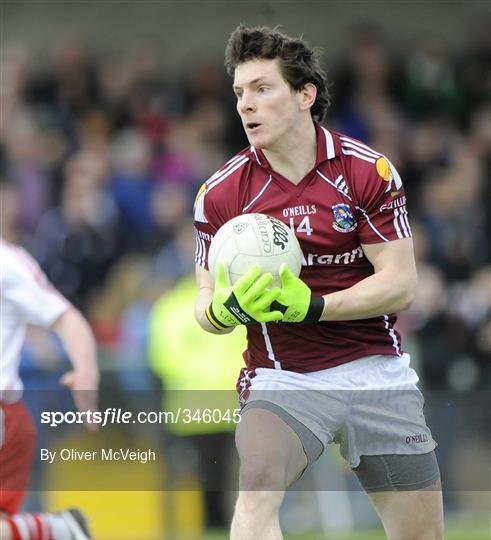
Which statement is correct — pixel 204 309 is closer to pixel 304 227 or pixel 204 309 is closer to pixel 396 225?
pixel 304 227

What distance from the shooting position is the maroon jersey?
194 inches

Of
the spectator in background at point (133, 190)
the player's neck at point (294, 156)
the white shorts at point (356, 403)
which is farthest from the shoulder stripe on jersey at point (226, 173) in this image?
the spectator in background at point (133, 190)

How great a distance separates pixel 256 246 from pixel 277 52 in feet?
2.98

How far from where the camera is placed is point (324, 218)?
16.1ft

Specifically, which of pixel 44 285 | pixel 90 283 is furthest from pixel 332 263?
pixel 90 283

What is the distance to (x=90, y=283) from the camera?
10.0m

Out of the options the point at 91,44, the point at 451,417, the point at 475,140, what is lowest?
the point at 451,417

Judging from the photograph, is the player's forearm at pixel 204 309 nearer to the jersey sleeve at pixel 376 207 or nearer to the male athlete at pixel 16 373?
the jersey sleeve at pixel 376 207

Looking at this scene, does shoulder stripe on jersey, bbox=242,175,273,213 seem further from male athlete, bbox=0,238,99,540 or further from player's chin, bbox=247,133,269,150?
male athlete, bbox=0,238,99,540

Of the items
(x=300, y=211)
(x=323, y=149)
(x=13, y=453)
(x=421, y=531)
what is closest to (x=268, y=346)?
(x=300, y=211)

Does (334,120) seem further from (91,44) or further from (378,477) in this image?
(378,477)

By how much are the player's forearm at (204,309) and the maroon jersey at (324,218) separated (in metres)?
0.15

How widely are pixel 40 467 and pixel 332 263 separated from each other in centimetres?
359

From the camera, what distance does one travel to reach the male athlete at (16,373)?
220 inches
